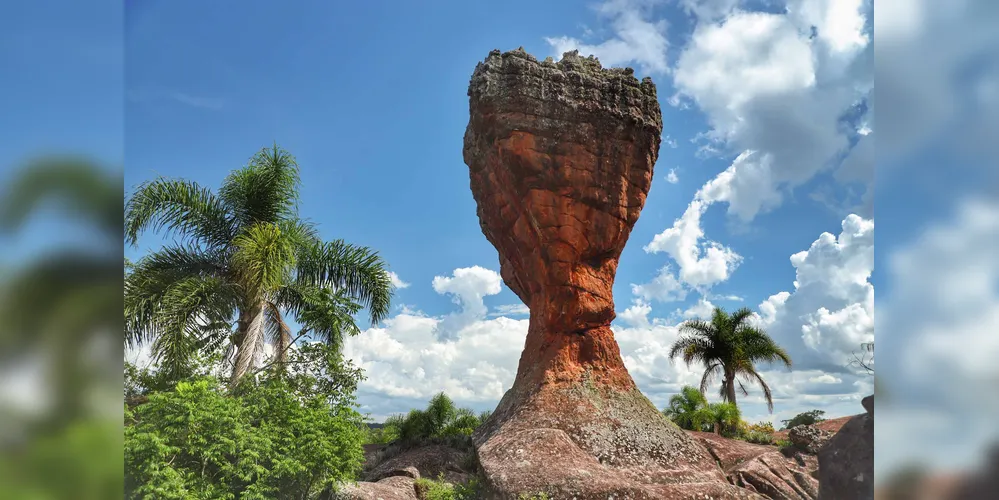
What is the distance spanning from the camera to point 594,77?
1914 centimetres

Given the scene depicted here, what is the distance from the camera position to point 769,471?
16453mm

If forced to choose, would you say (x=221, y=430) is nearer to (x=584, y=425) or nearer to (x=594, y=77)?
(x=584, y=425)

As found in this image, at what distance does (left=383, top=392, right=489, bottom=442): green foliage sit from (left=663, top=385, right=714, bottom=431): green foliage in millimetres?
8024

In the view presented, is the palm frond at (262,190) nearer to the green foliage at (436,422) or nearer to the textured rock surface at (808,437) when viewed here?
the green foliage at (436,422)

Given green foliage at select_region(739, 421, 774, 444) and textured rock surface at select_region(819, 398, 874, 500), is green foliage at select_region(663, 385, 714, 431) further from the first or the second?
Result: textured rock surface at select_region(819, 398, 874, 500)

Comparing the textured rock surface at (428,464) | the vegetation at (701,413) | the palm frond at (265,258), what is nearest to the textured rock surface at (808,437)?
the vegetation at (701,413)

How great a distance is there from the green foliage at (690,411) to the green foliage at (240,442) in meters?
16.6

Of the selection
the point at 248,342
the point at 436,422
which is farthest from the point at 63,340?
the point at 436,422

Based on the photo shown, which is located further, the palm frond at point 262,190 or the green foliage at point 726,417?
the green foliage at point 726,417

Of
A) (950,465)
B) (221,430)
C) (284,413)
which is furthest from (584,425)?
(950,465)

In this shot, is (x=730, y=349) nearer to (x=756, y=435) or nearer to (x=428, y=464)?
(x=756, y=435)

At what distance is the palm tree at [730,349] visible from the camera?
28828mm

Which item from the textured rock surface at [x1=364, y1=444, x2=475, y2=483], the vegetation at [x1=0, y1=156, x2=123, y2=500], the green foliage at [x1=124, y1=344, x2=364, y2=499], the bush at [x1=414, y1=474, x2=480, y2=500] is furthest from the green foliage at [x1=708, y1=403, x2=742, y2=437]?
the vegetation at [x1=0, y1=156, x2=123, y2=500]

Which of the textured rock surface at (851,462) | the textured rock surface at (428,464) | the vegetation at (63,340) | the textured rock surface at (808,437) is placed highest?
the vegetation at (63,340)
